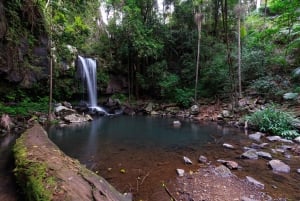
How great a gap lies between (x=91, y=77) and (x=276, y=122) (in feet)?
39.6

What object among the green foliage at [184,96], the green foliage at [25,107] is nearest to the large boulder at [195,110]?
the green foliage at [184,96]

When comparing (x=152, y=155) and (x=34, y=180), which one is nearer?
(x=34, y=180)

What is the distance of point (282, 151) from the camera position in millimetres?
5633

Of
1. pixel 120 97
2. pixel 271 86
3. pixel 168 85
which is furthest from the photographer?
pixel 120 97

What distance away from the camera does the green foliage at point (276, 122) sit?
23.7 feet

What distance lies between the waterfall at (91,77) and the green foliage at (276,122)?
32.0ft

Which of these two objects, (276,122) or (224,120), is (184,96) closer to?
(224,120)

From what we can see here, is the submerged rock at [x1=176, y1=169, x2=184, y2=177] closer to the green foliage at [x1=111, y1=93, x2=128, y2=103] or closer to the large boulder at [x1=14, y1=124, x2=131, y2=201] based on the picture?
the large boulder at [x1=14, y1=124, x2=131, y2=201]

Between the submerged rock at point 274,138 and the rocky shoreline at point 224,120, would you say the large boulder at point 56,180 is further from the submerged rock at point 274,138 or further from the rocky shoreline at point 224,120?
the submerged rock at point 274,138

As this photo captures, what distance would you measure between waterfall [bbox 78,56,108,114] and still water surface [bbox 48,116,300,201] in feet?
22.6

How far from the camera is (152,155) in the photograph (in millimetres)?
5414

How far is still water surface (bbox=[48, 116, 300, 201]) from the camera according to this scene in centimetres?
367

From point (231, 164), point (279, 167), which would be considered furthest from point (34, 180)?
point (279, 167)

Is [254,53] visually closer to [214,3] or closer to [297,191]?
[214,3]
